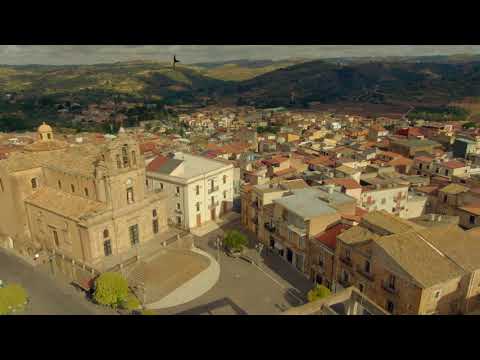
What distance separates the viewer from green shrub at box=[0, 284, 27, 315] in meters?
28.1

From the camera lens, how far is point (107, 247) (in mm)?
36969

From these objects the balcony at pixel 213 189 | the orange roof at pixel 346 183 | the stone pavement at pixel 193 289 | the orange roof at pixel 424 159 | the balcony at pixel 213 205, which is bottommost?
the stone pavement at pixel 193 289

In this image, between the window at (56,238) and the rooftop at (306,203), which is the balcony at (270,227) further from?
the window at (56,238)

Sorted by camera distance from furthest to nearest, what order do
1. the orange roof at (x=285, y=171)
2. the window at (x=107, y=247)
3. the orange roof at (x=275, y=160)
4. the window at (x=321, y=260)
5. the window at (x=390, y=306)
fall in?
the orange roof at (x=275, y=160) < the orange roof at (x=285, y=171) < the window at (x=107, y=247) < the window at (x=321, y=260) < the window at (x=390, y=306)

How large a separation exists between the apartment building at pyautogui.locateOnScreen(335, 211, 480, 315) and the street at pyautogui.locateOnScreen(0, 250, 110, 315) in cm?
2123

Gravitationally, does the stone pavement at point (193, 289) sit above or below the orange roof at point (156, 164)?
below

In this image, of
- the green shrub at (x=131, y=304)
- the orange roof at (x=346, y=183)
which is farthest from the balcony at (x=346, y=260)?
the green shrub at (x=131, y=304)

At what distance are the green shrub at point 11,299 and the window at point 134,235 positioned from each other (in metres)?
11.7

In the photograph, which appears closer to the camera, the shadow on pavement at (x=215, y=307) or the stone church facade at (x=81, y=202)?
the shadow on pavement at (x=215, y=307)

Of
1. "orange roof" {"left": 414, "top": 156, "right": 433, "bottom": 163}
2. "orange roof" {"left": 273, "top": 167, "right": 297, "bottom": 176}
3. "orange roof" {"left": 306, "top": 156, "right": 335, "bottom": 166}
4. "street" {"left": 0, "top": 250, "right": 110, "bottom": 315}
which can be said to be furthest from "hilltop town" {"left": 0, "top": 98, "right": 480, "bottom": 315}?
"orange roof" {"left": 414, "top": 156, "right": 433, "bottom": 163}

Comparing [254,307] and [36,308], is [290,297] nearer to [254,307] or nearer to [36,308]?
[254,307]

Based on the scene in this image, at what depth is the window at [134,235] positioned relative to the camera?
Result: 39031 millimetres

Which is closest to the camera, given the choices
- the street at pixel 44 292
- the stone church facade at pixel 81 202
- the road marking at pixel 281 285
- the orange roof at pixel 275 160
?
the street at pixel 44 292

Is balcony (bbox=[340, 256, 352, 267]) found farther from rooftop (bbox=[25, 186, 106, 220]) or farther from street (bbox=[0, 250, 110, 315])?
rooftop (bbox=[25, 186, 106, 220])
